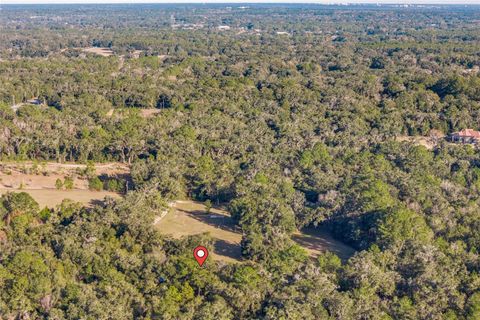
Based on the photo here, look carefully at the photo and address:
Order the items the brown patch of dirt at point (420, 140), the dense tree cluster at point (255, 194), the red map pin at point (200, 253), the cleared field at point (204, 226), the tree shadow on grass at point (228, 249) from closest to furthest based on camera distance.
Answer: the dense tree cluster at point (255, 194) < the red map pin at point (200, 253) < the tree shadow on grass at point (228, 249) < the cleared field at point (204, 226) < the brown patch of dirt at point (420, 140)

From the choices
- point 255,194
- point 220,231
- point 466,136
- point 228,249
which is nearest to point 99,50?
point 466,136

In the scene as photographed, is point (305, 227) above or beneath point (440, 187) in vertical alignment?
beneath

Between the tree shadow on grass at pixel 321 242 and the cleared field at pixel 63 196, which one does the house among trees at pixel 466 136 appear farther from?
the cleared field at pixel 63 196

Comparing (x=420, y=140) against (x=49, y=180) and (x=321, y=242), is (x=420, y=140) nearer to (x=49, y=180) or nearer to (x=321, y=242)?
(x=321, y=242)

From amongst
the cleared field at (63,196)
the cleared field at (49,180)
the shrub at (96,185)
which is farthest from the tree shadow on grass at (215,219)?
the shrub at (96,185)

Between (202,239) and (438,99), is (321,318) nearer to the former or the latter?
(202,239)

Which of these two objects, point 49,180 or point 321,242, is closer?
point 321,242

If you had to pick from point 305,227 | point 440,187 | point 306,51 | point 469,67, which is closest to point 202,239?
point 305,227
